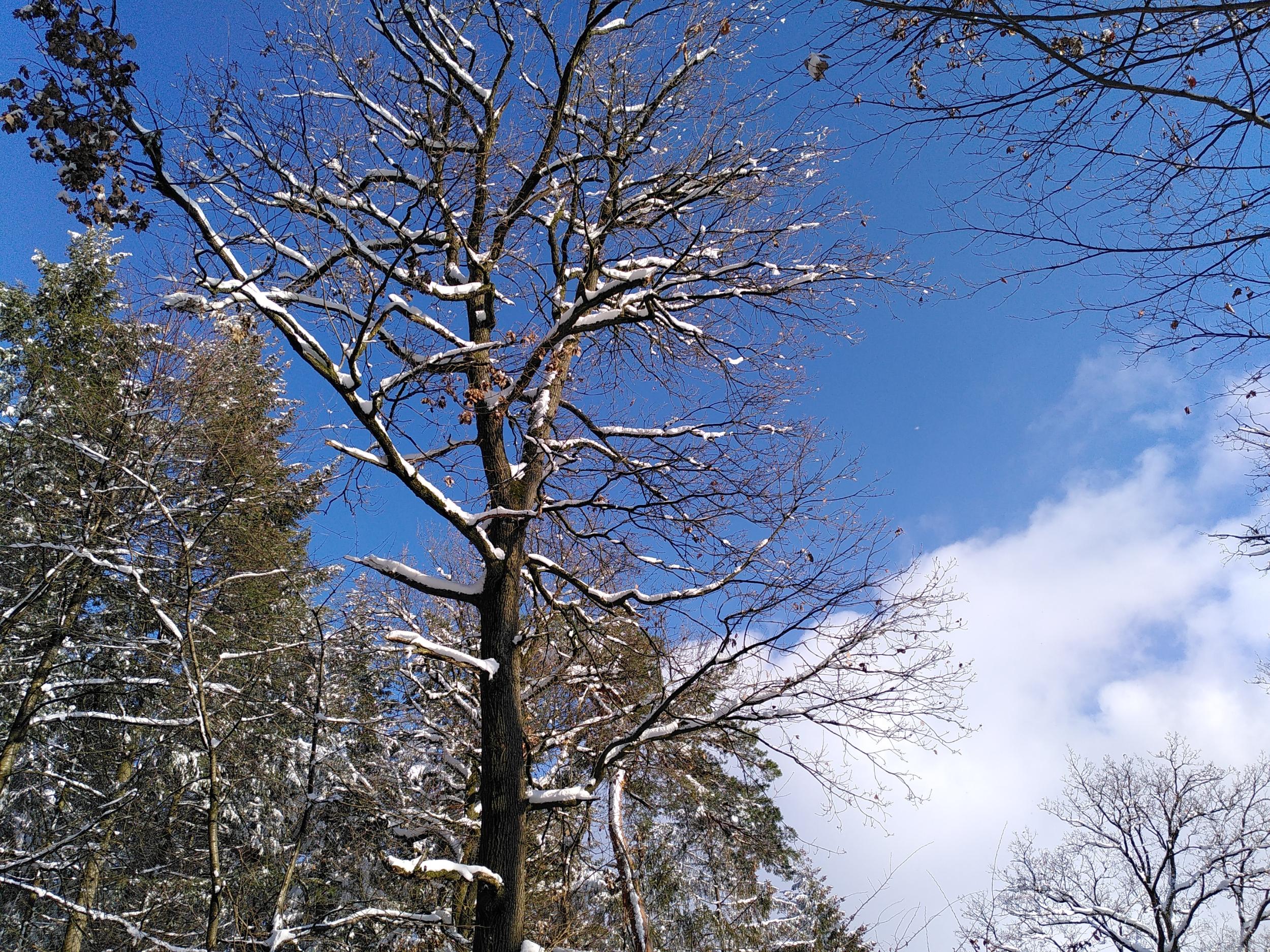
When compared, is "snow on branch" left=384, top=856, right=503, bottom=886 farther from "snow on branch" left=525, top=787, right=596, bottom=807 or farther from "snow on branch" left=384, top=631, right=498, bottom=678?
"snow on branch" left=384, top=631, right=498, bottom=678

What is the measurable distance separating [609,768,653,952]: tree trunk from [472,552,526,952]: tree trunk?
60 centimetres

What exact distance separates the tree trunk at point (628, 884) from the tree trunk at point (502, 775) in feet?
→ 1.97

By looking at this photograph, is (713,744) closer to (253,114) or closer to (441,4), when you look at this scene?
(253,114)

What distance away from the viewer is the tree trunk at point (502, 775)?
14.1ft

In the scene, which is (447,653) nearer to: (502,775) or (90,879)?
(502,775)

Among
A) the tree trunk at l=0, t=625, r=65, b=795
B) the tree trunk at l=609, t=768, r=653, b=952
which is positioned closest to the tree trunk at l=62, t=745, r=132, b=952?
the tree trunk at l=0, t=625, r=65, b=795

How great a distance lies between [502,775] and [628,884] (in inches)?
39.8

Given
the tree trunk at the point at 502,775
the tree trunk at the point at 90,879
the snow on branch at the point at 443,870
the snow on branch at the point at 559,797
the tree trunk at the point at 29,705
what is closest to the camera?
the snow on branch at the point at 443,870

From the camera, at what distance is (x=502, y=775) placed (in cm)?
462

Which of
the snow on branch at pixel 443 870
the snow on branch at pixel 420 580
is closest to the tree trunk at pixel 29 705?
the snow on branch at pixel 420 580

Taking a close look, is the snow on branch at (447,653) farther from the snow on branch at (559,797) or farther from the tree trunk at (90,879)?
the tree trunk at (90,879)

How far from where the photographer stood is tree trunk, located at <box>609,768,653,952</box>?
4395 millimetres

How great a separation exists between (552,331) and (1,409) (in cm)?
1182

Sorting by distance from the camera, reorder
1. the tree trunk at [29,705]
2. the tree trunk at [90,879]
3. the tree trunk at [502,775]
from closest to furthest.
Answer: the tree trunk at [502,775] < the tree trunk at [29,705] < the tree trunk at [90,879]
